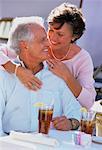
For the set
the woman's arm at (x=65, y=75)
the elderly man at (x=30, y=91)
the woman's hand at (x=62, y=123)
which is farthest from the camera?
the woman's arm at (x=65, y=75)

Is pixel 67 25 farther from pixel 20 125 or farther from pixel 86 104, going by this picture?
pixel 20 125

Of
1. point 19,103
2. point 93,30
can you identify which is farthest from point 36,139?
point 93,30

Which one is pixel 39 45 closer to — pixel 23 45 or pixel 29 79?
pixel 23 45

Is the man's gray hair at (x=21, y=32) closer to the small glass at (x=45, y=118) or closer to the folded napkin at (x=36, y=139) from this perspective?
the small glass at (x=45, y=118)

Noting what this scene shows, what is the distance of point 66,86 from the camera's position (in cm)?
233

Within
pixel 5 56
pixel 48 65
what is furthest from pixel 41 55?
pixel 5 56

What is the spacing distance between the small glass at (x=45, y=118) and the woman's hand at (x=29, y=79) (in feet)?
0.84

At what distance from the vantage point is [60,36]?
270 cm

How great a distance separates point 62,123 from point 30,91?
263mm

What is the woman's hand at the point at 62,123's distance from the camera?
210 centimetres

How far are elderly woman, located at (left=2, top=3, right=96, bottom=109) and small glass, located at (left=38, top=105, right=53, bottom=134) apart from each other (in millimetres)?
509

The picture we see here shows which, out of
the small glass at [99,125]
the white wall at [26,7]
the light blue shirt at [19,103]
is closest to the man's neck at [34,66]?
the light blue shirt at [19,103]

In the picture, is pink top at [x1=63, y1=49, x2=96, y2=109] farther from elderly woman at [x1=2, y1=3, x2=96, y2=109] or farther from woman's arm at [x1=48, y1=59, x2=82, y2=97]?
woman's arm at [x1=48, y1=59, x2=82, y2=97]

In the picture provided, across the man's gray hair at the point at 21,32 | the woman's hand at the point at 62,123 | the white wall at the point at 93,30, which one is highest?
the white wall at the point at 93,30
